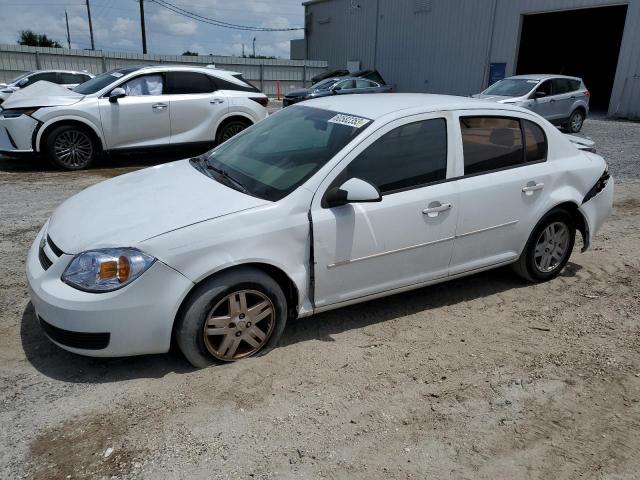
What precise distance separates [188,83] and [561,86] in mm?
10927

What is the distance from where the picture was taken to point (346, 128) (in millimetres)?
3750

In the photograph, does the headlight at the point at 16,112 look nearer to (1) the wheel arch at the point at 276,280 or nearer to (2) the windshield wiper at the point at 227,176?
(2) the windshield wiper at the point at 227,176

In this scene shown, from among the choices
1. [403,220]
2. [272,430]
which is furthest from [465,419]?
[403,220]

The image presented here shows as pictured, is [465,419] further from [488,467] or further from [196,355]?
[196,355]

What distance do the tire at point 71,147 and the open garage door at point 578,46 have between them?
2204cm

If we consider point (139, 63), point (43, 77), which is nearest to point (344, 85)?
point (43, 77)

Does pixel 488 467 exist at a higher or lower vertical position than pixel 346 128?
lower

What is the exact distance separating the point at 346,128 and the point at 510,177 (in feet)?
4.55

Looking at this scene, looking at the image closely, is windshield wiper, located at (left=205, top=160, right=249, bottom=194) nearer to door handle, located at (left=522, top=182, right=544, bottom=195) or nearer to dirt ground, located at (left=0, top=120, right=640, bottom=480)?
dirt ground, located at (left=0, top=120, right=640, bottom=480)

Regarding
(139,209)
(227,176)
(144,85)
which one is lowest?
(139,209)

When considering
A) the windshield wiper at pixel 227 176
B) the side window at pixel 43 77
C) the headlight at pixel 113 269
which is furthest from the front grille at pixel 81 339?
the side window at pixel 43 77

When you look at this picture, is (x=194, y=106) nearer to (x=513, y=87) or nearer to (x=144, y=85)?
(x=144, y=85)

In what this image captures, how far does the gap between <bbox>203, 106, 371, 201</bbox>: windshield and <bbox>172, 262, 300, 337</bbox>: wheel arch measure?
43cm

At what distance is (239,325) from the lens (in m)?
3.31
